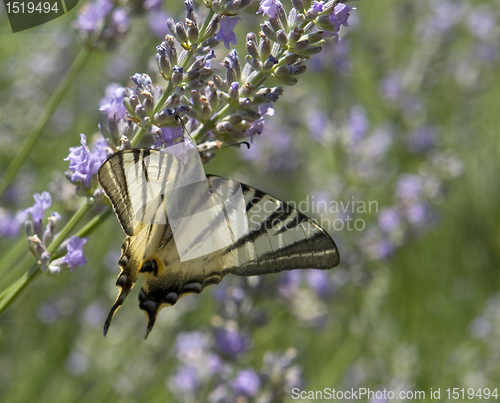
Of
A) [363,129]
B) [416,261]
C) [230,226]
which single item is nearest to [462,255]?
[416,261]

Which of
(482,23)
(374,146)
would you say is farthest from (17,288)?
(482,23)

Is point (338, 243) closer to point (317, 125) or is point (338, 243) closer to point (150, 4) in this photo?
point (317, 125)

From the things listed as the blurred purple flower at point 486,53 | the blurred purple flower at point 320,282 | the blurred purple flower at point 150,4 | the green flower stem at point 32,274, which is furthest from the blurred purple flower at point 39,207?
the blurred purple flower at point 486,53

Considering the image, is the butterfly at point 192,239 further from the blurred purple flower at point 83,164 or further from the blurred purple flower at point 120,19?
the blurred purple flower at point 120,19

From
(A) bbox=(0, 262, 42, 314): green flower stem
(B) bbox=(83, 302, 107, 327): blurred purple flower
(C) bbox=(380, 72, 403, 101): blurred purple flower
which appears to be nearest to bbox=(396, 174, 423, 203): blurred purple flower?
(C) bbox=(380, 72, 403, 101): blurred purple flower

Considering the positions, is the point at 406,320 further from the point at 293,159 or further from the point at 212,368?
the point at 212,368

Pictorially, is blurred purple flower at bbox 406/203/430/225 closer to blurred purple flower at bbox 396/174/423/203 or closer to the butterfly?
blurred purple flower at bbox 396/174/423/203
